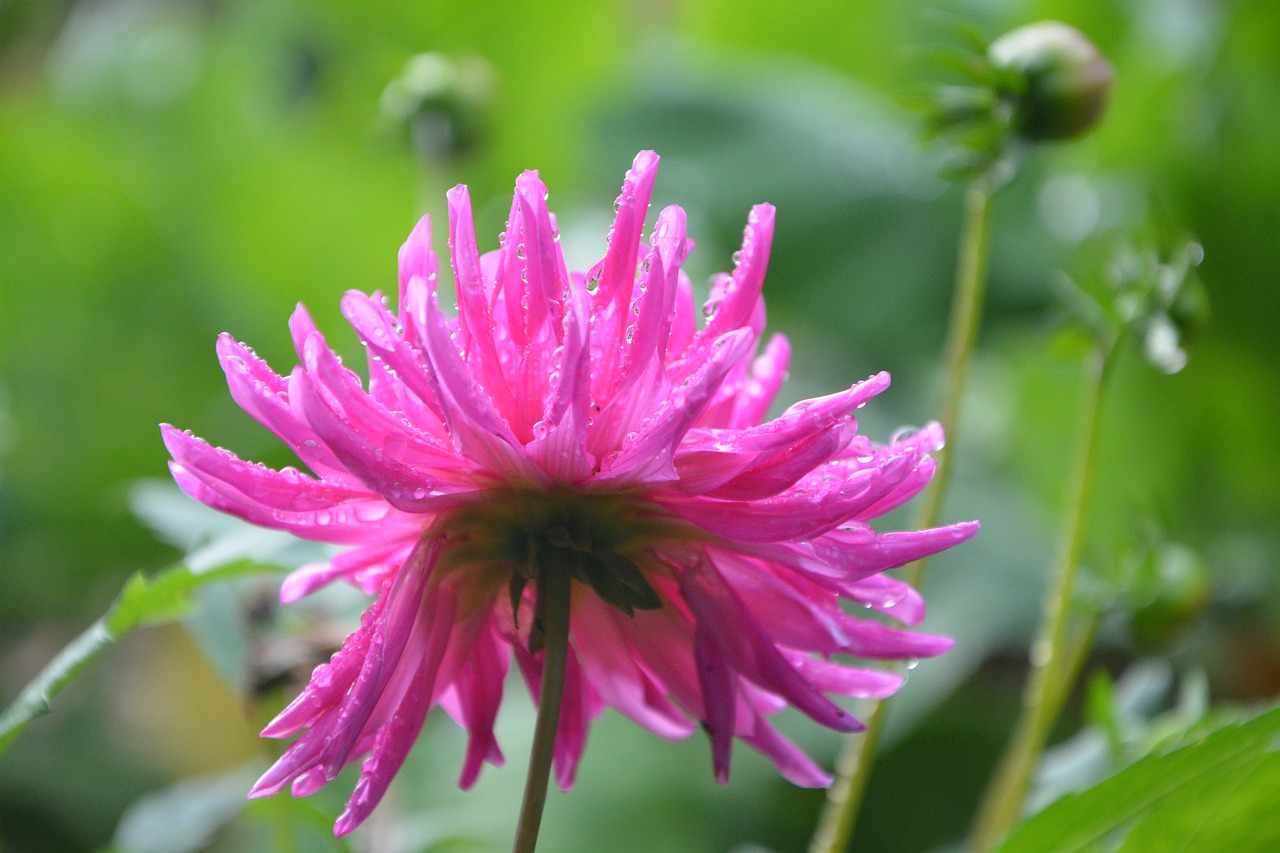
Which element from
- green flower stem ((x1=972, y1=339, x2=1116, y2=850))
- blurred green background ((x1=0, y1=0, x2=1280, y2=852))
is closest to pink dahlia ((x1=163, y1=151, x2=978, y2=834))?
green flower stem ((x1=972, y1=339, x2=1116, y2=850))

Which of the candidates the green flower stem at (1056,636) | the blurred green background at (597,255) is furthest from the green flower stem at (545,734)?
the blurred green background at (597,255)

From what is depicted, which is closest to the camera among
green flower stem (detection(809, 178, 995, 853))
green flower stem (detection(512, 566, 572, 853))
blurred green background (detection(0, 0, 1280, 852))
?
green flower stem (detection(512, 566, 572, 853))

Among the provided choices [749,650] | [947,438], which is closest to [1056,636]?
[947,438]

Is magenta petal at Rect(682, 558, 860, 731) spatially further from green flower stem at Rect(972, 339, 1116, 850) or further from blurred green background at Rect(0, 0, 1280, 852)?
blurred green background at Rect(0, 0, 1280, 852)

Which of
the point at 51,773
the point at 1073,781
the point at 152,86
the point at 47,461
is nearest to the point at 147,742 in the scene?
the point at 51,773

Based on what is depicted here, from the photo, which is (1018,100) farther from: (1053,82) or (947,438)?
(947,438)

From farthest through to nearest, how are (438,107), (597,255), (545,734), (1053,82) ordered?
(597,255), (438,107), (1053,82), (545,734)

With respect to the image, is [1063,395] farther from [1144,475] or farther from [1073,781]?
[1073,781]
